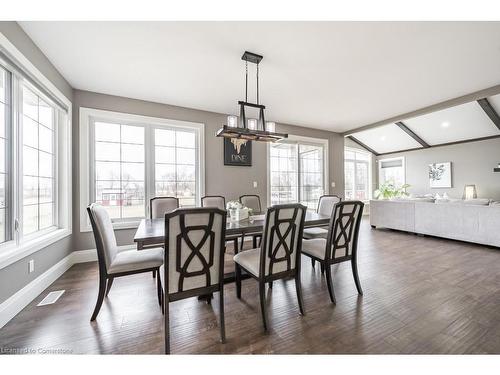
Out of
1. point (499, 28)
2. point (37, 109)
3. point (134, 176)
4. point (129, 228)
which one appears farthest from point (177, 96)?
point (499, 28)

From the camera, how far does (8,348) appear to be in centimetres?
149

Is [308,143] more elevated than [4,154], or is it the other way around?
[308,143]

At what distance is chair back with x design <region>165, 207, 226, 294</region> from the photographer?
4.56 feet

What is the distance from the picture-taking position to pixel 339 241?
2.11 m

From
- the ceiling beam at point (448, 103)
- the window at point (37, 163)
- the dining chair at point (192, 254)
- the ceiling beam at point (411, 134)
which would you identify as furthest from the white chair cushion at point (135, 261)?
the ceiling beam at point (411, 134)

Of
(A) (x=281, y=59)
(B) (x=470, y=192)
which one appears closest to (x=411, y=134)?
(B) (x=470, y=192)

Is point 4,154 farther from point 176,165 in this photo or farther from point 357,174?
point 357,174

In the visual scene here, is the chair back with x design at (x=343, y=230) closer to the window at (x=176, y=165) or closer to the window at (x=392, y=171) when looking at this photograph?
the window at (x=176, y=165)

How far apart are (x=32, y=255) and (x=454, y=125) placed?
30.3 feet

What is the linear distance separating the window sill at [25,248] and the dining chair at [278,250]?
1.92 metres

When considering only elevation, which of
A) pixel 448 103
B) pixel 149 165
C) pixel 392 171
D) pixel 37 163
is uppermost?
pixel 448 103

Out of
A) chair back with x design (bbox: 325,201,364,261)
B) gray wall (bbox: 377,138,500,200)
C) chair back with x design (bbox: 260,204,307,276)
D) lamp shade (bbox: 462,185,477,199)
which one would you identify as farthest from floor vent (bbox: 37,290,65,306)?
gray wall (bbox: 377,138,500,200)

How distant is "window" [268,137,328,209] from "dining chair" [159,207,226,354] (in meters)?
3.43

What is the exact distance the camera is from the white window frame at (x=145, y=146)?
10.6ft
